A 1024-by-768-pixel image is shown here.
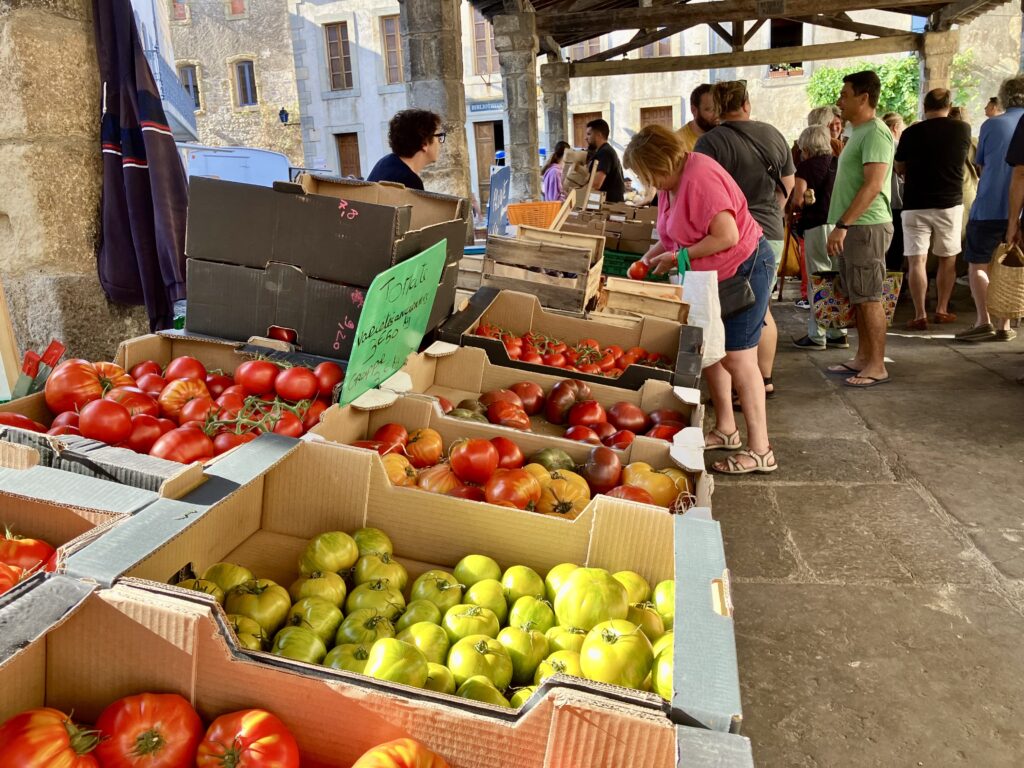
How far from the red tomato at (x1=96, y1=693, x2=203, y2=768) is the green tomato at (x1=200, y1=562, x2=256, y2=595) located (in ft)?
1.47

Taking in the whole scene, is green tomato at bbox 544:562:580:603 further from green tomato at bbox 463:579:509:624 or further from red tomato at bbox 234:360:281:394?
red tomato at bbox 234:360:281:394

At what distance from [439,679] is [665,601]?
490 millimetres

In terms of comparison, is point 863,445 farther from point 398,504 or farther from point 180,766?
point 180,766

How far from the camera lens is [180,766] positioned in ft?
3.55

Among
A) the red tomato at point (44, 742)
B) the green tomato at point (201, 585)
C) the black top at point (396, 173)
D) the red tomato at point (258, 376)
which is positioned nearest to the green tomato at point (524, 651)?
the green tomato at point (201, 585)

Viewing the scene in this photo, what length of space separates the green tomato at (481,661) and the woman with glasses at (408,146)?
338cm

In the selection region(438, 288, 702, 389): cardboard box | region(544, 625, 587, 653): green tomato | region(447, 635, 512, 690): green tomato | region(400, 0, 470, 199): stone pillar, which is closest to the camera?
region(447, 635, 512, 690): green tomato

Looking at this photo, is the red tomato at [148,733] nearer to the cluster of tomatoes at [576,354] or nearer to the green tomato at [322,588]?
the green tomato at [322,588]

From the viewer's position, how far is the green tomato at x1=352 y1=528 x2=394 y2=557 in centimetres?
175

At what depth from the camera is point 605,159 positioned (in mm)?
8320

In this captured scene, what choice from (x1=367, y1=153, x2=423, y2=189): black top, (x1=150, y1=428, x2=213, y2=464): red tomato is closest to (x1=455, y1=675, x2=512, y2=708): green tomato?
(x1=150, y1=428, x2=213, y2=464): red tomato

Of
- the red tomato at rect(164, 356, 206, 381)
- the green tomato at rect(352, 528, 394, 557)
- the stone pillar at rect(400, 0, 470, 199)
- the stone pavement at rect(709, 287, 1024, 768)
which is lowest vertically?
Result: the stone pavement at rect(709, 287, 1024, 768)

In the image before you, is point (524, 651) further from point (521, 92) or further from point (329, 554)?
point (521, 92)

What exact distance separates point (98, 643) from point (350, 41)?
2933 cm
